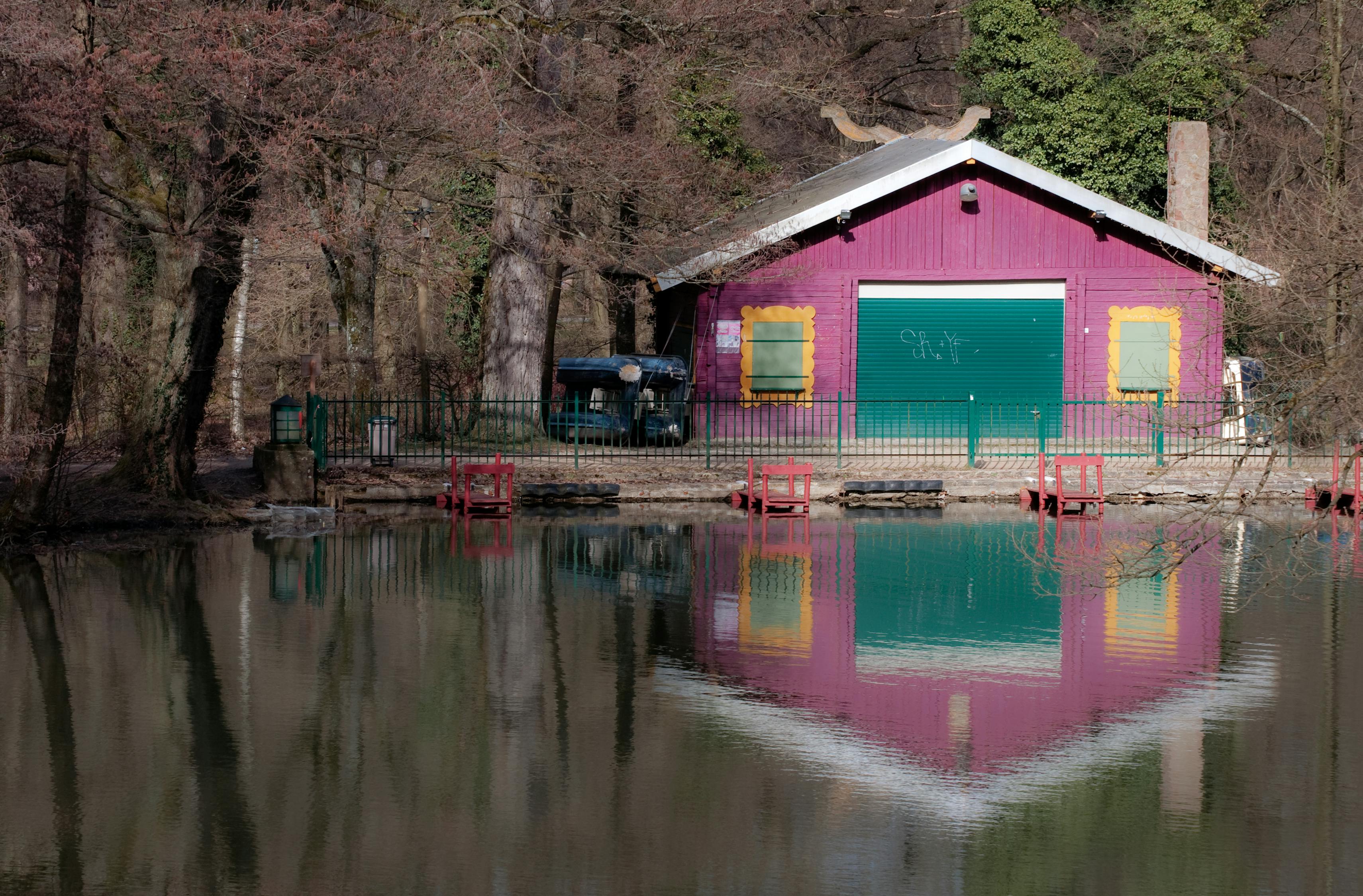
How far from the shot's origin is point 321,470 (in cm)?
2492

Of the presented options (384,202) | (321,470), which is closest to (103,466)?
(321,470)

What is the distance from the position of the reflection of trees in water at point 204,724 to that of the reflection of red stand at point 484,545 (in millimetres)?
3317

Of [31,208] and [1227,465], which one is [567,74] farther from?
[1227,465]

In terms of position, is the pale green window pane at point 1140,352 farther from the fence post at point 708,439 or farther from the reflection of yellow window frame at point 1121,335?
the fence post at point 708,439

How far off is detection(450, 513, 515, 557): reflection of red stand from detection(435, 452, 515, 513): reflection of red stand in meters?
0.28

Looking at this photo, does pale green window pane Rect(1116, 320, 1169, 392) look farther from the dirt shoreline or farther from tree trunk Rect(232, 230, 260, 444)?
tree trunk Rect(232, 230, 260, 444)

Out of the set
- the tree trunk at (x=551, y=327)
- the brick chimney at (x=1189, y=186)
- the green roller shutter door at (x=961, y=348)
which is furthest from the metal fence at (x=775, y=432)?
the brick chimney at (x=1189, y=186)

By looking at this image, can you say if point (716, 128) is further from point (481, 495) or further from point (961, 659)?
point (961, 659)

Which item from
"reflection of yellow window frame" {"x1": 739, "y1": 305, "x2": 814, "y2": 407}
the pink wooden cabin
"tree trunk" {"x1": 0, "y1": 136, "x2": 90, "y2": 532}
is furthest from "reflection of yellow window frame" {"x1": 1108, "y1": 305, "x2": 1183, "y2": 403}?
"tree trunk" {"x1": 0, "y1": 136, "x2": 90, "y2": 532}

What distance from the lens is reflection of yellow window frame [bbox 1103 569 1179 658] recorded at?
42.0ft

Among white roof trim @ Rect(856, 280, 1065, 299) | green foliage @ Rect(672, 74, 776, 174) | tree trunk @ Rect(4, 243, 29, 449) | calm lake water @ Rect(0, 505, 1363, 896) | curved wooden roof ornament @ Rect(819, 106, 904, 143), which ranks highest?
curved wooden roof ornament @ Rect(819, 106, 904, 143)

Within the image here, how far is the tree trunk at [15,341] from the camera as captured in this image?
1820 centimetres

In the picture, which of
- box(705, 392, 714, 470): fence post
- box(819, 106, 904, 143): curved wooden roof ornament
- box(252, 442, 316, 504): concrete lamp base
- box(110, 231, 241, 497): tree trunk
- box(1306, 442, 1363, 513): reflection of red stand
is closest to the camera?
box(110, 231, 241, 497): tree trunk

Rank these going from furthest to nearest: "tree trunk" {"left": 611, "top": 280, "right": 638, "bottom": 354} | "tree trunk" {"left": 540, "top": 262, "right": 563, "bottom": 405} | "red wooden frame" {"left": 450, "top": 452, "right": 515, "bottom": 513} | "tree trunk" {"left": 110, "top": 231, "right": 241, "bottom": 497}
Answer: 1. "tree trunk" {"left": 611, "top": 280, "right": 638, "bottom": 354}
2. "tree trunk" {"left": 540, "top": 262, "right": 563, "bottom": 405}
3. "red wooden frame" {"left": 450, "top": 452, "right": 515, "bottom": 513}
4. "tree trunk" {"left": 110, "top": 231, "right": 241, "bottom": 497}
